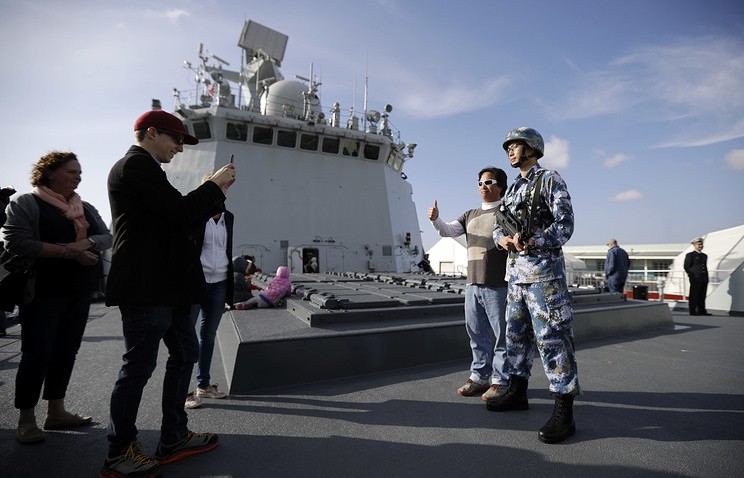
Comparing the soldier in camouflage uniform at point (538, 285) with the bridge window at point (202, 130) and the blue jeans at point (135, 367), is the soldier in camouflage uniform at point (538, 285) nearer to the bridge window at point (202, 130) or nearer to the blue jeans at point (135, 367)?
the blue jeans at point (135, 367)

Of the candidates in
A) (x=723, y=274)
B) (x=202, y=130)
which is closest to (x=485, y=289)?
(x=723, y=274)

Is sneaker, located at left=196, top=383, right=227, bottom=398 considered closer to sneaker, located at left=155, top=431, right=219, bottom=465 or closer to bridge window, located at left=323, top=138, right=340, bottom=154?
sneaker, located at left=155, top=431, right=219, bottom=465

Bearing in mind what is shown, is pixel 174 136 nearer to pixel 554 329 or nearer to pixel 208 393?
Answer: pixel 208 393

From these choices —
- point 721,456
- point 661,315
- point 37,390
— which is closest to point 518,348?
point 721,456

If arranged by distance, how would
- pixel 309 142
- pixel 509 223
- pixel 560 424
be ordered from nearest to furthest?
1. pixel 560 424
2. pixel 509 223
3. pixel 309 142

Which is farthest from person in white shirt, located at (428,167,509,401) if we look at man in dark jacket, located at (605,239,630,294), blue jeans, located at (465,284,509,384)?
man in dark jacket, located at (605,239,630,294)

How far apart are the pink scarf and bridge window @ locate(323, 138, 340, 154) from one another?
1074 cm

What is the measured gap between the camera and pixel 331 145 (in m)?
12.9

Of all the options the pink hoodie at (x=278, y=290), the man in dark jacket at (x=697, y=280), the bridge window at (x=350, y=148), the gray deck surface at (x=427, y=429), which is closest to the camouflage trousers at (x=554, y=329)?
the gray deck surface at (x=427, y=429)

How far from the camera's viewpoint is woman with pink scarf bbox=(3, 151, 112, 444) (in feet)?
7.23

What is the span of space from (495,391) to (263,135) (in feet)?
37.3

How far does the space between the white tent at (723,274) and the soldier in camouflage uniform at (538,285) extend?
8.88 m

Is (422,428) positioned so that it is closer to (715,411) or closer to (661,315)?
(715,411)

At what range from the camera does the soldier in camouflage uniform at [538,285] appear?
2248 mm
